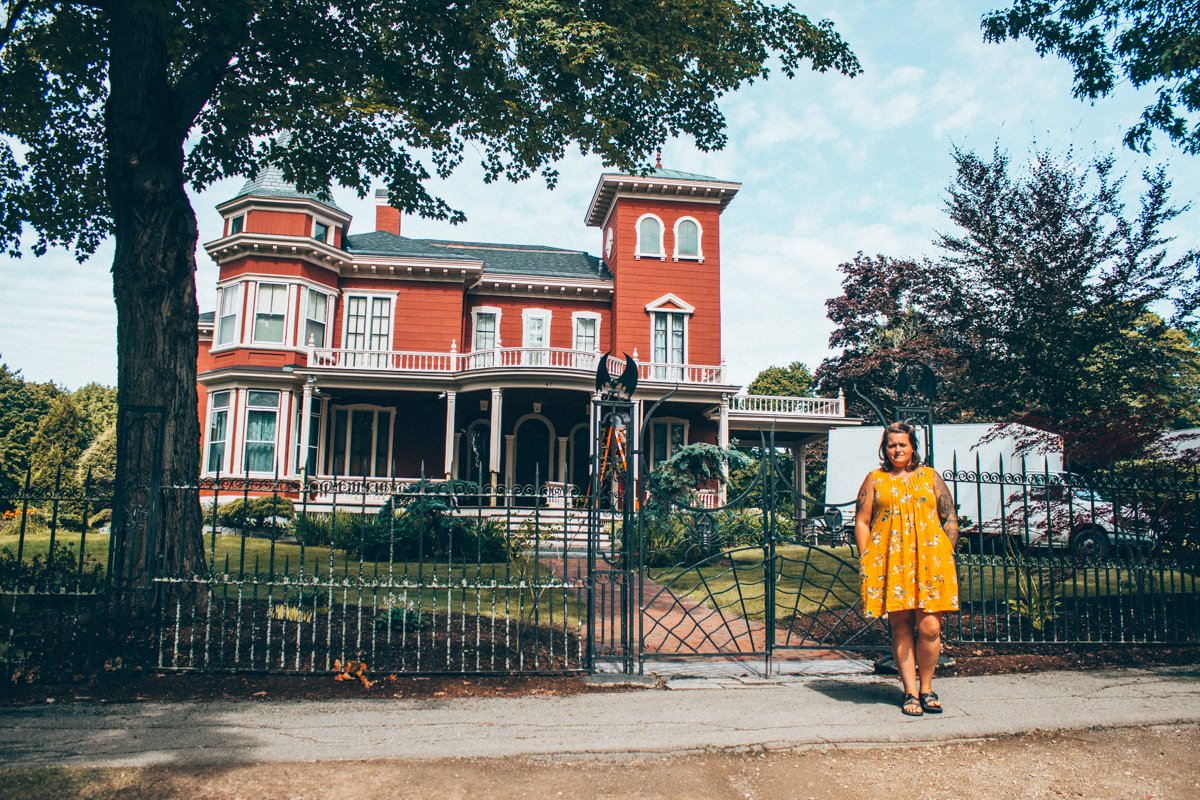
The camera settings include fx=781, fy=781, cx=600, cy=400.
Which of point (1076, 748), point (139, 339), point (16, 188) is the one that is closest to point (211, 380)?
point (16, 188)

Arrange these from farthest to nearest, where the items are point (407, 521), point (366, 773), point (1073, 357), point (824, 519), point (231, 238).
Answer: point (231, 238)
point (1073, 357)
point (407, 521)
point (824, 519)
point (366, 773)

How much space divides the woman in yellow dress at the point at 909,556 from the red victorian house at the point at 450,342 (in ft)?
52.5

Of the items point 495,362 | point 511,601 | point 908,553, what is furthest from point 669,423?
point 908,553

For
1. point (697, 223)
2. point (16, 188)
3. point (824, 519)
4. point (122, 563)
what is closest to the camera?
point (122, 563)

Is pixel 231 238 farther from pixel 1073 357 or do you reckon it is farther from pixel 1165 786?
pixel 1165 786

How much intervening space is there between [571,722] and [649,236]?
21858 mm

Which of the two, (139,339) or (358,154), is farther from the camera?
(358,154)

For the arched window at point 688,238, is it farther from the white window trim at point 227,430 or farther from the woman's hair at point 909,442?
the woman's hair at point 909,442

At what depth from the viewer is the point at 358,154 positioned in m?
10.7

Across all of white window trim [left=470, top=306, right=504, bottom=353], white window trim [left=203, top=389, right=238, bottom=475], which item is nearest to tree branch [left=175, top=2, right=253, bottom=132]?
white window trim [left=203, top=389, right=238, bottom=475]

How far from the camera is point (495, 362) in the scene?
72.0 ft

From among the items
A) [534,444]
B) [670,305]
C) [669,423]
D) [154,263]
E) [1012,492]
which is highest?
[670,305]

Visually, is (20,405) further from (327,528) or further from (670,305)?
(670,305)

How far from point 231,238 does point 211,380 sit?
13.9ft
